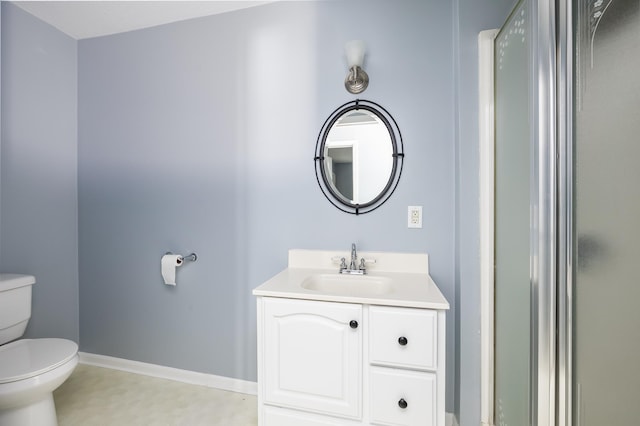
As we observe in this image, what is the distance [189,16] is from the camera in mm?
1895

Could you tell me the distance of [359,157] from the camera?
1675mm

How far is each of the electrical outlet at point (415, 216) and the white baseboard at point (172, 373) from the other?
4.67 feet

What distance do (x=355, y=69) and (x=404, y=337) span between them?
Answer: 4.58 feet

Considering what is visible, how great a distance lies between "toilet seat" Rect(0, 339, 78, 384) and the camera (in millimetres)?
1237

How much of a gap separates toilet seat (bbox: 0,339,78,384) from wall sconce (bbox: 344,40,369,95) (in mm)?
2046

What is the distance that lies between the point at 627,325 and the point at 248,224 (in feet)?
5.52

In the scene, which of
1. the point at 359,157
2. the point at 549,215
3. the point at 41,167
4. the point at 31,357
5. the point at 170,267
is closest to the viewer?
the point at 549,215

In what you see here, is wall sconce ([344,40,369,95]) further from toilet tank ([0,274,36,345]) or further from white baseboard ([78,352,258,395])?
toilet tank ([0,274,36,345])

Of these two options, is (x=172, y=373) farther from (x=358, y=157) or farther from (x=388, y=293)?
(x=358, y=157)

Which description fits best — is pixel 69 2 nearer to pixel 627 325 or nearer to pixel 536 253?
pixel 536 253

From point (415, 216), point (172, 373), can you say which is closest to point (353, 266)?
point (415, 216)

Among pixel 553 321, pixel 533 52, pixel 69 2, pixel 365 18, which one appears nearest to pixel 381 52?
pixel 365 18

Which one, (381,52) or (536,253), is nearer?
(536,253)

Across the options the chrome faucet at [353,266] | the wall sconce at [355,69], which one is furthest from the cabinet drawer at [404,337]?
the wall sconce at [355,69]
